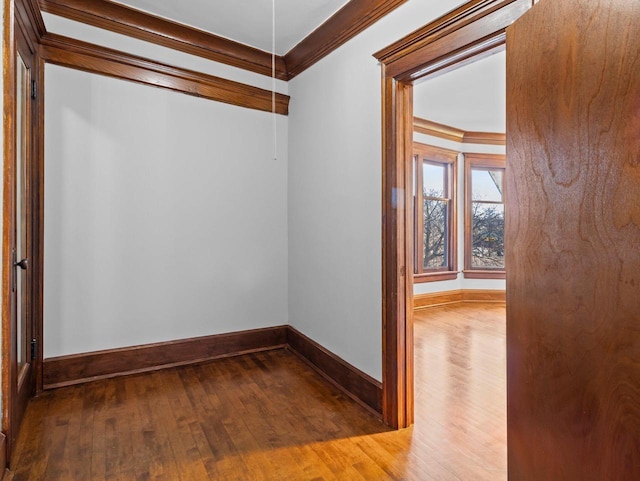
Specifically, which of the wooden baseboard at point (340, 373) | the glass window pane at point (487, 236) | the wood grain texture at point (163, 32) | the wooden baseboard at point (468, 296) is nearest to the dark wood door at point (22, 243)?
the wood grain texture at point (163, 32)

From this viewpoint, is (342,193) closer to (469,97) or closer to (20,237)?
(20,237)

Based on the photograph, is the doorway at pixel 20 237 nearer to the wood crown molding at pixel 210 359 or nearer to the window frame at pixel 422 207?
the wood crown molding at pixel 210 359

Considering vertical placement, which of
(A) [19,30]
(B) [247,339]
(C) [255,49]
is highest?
(C) [255,49]

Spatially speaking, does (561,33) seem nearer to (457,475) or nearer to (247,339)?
(457,475)

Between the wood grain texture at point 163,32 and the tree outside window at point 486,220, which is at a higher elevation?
the wood grain texture at point 163,32

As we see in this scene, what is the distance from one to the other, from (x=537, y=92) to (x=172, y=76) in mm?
2777

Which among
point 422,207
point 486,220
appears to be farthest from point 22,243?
point 486,220

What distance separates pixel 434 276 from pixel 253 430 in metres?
4.06

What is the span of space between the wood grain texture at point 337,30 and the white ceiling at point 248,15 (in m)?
0.06

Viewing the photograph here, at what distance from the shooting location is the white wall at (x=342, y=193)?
2389 mm

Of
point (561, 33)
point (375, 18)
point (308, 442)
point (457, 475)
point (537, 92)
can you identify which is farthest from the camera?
point (375, 18)

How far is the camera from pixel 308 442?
2.03 metres

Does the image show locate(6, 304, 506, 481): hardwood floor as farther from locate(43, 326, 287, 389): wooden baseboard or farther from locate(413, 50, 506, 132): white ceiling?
locate(413, 50, 506, 132): white ceiling

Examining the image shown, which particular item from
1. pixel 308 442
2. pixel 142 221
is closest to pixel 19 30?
pixel 142 221
